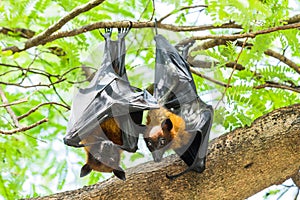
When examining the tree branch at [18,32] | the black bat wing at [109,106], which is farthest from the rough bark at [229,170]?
the tree branch at [18,32]

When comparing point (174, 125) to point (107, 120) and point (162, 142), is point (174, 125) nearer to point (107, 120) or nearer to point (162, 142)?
point (162, 142)

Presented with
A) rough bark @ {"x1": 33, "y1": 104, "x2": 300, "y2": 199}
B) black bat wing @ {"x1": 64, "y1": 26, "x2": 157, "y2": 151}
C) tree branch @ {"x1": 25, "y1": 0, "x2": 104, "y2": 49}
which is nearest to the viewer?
black bat wing @ {"x1": 64, "y1": 26, "x2": 157, "y2": 151}

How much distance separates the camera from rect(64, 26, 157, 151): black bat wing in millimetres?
3246

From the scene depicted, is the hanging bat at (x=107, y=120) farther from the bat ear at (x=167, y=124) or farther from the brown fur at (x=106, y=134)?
the bat ear at (x=167, y=124)

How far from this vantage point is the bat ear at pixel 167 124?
3.51m

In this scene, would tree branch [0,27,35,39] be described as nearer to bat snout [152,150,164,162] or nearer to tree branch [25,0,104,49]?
tree branch [25,0,104,49]

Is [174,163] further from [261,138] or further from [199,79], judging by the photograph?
[199,79]

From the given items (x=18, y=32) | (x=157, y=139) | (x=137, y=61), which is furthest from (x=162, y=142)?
(x=18, y=32)

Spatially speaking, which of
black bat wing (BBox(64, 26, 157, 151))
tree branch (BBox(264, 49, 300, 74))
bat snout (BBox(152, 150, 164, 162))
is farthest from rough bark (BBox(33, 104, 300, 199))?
tree branch (BBox(264, 49, 300, 74))

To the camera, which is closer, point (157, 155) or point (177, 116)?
point (157, 155)

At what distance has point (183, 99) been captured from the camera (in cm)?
354

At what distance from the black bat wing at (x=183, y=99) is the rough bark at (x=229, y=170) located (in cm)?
8

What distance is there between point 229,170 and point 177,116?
17.9 inches

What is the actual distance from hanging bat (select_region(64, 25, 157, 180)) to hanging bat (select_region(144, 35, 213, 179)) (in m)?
0.12
